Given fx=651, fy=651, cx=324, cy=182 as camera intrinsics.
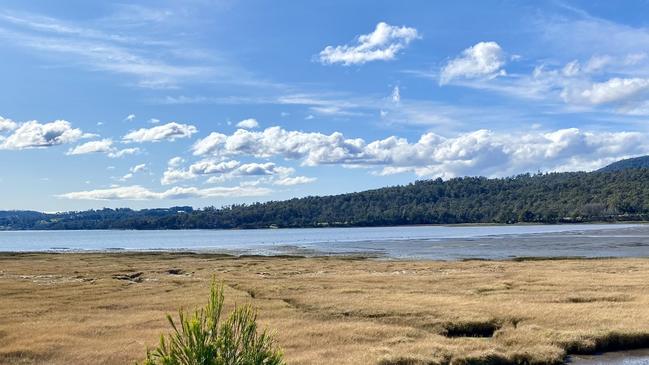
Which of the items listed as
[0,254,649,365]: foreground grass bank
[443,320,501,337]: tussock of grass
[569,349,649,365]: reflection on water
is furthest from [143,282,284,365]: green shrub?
[443,320,501,337]: tussock of grass

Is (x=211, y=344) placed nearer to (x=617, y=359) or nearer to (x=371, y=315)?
(x=617, y=359)

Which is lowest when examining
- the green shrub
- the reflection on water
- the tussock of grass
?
the reflection on water

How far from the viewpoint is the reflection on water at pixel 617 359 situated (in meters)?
28.2

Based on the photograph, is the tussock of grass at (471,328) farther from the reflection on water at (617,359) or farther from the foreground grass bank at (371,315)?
the reflection on water at (617,359)

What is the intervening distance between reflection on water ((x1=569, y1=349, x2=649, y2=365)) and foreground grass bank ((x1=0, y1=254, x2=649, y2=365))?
0.76 meters

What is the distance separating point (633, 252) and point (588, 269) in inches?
1604

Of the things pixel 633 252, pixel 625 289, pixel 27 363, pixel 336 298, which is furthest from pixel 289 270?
pixel 633 252

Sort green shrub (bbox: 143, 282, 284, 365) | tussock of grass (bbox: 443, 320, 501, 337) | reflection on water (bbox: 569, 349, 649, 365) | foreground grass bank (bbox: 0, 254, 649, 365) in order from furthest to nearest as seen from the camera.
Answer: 1. tussock of grass (bbox: 443, 320, 501, 337)
2. foreground grass bank (bbox: 0, 254, 649, 365)
3. reflection on water (bbox: 569, 349, 649, 365)
4. green shrub (bbox: 143, 282, 284, 365)

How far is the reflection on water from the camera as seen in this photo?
2822 cm

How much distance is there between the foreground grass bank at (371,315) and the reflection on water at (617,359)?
0.76 metres

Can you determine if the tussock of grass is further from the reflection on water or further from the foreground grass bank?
the reflection on water

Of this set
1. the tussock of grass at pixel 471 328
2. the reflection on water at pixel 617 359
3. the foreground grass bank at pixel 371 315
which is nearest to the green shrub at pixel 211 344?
the foreground grass bank at pixel 371 315

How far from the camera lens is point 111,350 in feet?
93.0

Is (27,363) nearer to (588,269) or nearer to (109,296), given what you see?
(109,296)
